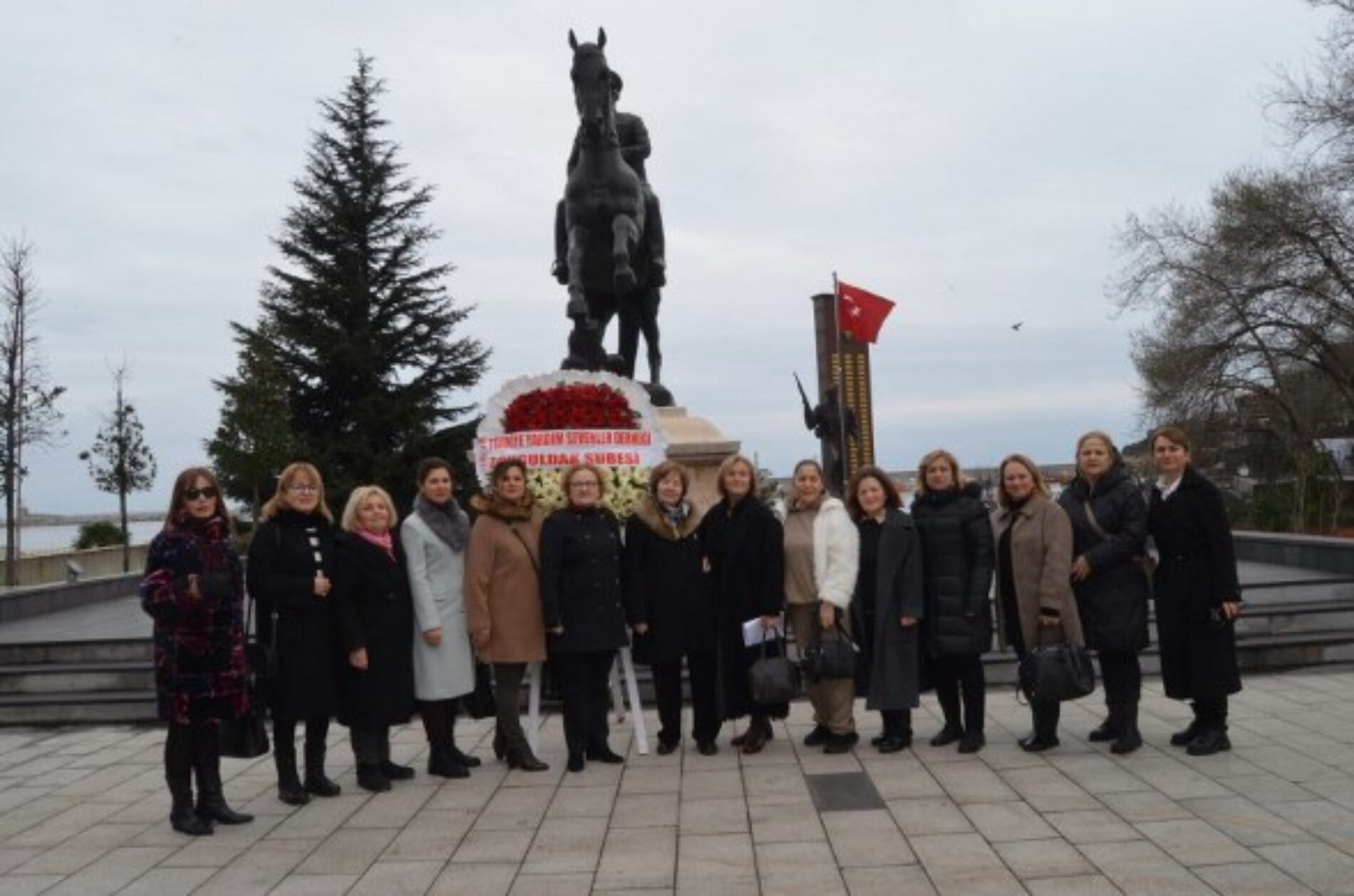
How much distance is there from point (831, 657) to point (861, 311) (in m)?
10.0

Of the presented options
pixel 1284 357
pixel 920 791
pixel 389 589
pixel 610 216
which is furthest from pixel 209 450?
pixel 1284 357

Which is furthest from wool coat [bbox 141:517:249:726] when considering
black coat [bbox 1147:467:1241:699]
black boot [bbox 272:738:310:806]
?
black coat [bbox 1147:467:1241:699]

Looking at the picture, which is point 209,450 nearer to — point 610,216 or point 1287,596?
point 610,216

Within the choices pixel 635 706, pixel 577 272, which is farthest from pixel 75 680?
pixel 577 272

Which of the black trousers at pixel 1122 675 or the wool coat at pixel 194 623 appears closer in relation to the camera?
the wool coat at pixel 194 623

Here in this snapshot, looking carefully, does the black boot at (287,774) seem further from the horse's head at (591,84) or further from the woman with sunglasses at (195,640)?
the horse's head at (591,84)

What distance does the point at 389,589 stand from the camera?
245 inches

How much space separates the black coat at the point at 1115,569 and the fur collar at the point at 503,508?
3.01 meters

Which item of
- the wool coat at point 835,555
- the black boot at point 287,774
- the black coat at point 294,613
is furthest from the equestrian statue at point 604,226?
the black boot at point 287,774

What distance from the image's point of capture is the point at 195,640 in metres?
5.57

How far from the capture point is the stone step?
9414 millimetres

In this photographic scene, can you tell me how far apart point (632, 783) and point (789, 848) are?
1.50 meters

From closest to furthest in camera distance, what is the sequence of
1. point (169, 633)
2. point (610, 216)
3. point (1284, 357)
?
point (169, 633)
point (610, 216)
point (1284, 357)

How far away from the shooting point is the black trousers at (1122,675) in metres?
6.55
